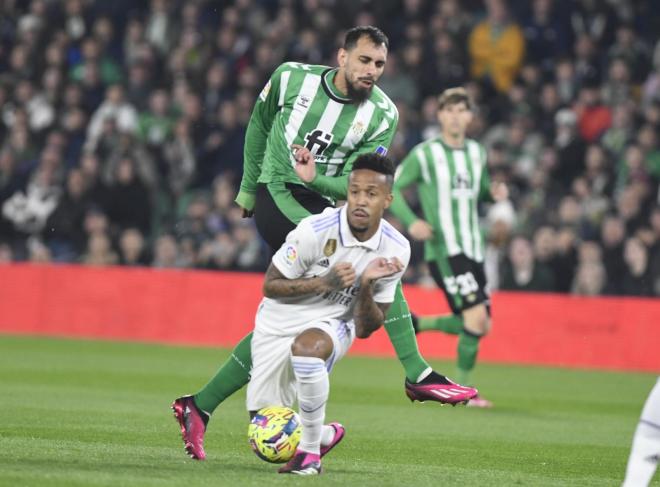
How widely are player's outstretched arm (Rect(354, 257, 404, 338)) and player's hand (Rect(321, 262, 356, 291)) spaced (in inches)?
3.3

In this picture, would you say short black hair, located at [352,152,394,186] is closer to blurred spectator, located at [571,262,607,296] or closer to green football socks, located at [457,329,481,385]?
green football socks, located at [457,329,481,385]

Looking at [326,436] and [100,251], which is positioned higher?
[326,436]

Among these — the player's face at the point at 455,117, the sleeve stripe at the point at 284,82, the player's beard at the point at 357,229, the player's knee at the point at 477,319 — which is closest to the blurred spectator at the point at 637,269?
the player's knee at the point at 477,319

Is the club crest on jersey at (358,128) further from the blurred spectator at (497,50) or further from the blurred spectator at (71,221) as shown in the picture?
the blurred spectator at (71,221)

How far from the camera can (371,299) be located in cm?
678

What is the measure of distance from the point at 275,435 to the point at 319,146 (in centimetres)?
173

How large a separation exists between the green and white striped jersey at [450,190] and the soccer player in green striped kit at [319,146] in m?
4.07

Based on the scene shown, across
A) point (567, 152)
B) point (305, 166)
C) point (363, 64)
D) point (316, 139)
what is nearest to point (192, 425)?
point (305, 166)

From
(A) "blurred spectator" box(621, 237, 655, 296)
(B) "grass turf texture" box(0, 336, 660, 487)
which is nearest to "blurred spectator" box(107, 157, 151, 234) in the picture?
(B) "grass turf texture" box(0, 336, 660, 487)

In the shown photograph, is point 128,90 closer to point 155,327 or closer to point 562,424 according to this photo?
point 155,327

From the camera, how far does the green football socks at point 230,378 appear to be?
24.1 ft

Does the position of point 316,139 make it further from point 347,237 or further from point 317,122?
point 347,237

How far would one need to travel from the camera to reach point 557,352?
16.0 metres

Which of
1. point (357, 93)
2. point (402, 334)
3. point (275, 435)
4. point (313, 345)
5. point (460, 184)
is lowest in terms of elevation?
point (275, 435)
